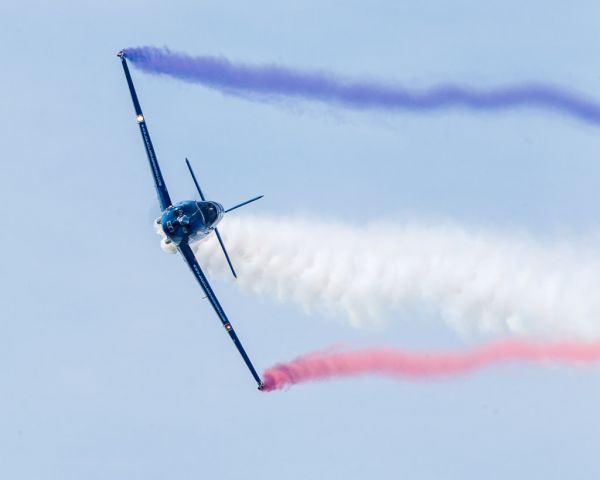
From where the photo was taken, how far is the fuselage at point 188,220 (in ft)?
271

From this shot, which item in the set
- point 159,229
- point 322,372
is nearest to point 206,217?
point 159,229

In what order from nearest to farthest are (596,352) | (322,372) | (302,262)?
(596,352) → (322,372) → (302,262)

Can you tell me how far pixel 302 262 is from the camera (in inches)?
3514

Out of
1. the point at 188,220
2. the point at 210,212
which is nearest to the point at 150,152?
the point at 210,212

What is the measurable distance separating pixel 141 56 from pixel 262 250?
783 inches

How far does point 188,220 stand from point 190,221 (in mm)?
207

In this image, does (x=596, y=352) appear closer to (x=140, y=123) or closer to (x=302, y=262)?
(x=302, y=262)

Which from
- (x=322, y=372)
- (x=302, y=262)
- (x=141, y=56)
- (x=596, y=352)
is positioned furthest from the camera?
(x=302, y=262)

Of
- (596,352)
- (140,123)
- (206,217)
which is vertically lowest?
(596,352)

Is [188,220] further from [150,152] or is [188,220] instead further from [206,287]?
[150,152]

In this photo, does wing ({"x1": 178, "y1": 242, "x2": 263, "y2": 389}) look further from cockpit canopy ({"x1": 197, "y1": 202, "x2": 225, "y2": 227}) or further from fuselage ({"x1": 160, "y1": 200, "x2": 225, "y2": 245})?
cockpit canopy ({"x1": 197, "y1": 202, "x2": 225, "y2": 227})

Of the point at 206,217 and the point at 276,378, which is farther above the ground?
the point at 206,217

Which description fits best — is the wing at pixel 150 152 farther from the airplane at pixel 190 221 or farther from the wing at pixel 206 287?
the wing at pixel 206 287

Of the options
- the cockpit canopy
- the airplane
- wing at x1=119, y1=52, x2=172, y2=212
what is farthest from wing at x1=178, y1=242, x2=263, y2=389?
wing at x1=119, y1=52, x2=172, y2=212
